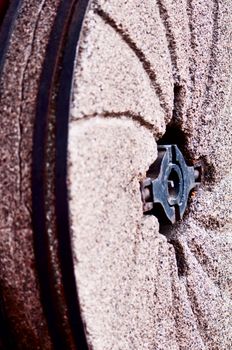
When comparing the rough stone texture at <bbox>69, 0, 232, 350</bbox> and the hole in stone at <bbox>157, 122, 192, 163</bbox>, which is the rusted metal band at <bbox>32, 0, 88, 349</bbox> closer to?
the rough stone texture at <bbox>69, 0, 232, 350</bbox>

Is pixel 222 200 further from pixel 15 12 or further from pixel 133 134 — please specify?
pixel 15 12

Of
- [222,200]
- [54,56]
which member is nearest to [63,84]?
[54,56]

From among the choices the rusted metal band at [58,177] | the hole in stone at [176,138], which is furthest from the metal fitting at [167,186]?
the rusted metal band at [58,177]

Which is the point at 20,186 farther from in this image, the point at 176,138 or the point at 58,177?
the point at 176,138

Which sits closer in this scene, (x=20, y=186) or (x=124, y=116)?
(x=20, y=186)

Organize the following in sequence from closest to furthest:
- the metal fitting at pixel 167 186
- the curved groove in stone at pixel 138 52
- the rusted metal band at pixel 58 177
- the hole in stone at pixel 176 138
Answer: the rusted metal band at pixel 58 177 < the curved groove in stone at pixel 138 52 < the metal fitting at pixel 167 186 < the hole in stone at pixel 176 138

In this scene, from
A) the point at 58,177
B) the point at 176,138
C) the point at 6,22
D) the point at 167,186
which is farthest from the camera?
the point at 176,138

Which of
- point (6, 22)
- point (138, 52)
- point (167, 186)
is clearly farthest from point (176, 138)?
point (6, 22)

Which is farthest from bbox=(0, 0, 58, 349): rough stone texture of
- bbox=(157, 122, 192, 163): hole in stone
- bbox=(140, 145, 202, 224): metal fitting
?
bbox=(157, 122, 192, 163): hole in stone

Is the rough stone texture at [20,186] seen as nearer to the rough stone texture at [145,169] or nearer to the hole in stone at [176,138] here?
the rough stone texture at [145,169]
